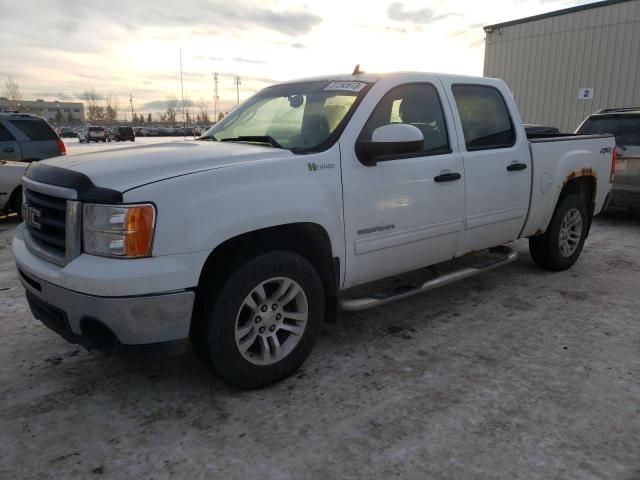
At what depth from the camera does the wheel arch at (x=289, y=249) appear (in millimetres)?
2734

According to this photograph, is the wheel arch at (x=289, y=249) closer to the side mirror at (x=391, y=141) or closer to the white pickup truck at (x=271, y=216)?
the white pickup truck at (x=271, y=216)

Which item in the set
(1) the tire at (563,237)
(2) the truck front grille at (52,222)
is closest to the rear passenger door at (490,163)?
(1) the tire at (563,237)

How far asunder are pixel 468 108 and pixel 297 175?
1924mm

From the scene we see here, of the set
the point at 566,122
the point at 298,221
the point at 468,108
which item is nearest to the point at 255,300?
the point at 298,221

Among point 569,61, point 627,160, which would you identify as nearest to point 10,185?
point 627,160

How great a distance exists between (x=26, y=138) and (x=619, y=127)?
32.5 feet

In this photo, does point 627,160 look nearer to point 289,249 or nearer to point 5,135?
point 289,249

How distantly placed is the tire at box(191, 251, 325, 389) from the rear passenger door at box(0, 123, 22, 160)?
8.06 metres

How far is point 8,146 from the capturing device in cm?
894

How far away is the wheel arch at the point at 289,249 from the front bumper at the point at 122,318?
194mm

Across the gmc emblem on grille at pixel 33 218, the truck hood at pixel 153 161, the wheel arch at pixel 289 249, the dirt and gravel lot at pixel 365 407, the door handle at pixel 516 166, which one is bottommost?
the dirt and gravel lot at pixel 365 407

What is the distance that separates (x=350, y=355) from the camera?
136 inches

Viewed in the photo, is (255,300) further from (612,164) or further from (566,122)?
(566,122)

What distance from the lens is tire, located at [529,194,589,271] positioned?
5.14m
